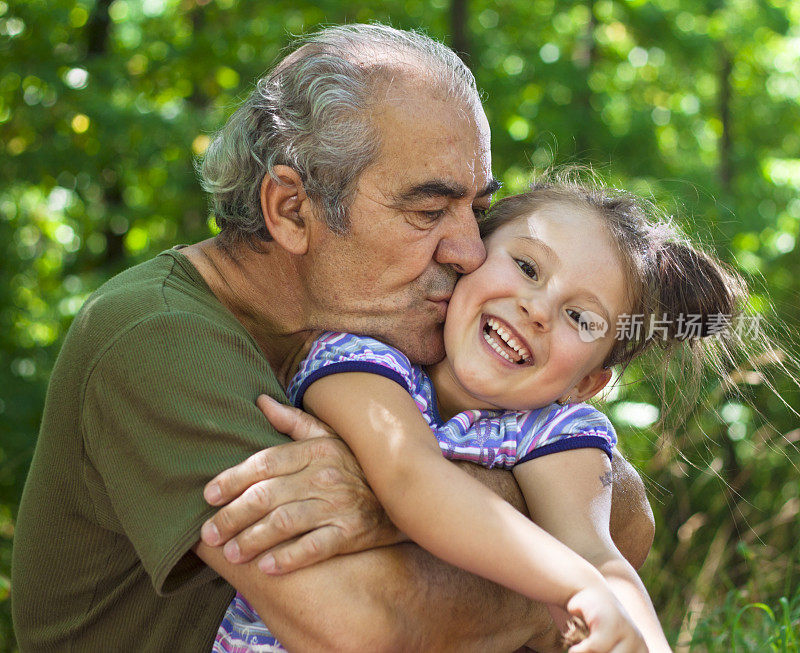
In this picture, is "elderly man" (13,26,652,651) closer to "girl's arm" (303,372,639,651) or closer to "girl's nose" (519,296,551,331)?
"girl's arm" (303,372,639,651)

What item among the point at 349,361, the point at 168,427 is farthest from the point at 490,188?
the point at 168,427

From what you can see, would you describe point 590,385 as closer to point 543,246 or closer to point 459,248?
point 543,246

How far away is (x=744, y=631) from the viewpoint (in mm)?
3715

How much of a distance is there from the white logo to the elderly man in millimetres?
327

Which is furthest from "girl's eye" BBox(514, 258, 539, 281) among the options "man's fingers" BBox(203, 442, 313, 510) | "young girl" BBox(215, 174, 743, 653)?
"man's fingers" BBox(203, 442, 313, 510)

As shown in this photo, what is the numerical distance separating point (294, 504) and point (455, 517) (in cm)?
33

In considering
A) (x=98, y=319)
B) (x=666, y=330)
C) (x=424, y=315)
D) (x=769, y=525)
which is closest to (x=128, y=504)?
(x=98, y=319)

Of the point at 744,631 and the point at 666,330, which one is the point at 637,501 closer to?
the point at 666,330

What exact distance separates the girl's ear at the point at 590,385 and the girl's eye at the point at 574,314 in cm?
27

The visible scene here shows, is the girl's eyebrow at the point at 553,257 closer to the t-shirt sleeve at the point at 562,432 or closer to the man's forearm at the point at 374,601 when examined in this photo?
the t-shirt sleeve at the point at 562,432

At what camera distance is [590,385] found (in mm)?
2605

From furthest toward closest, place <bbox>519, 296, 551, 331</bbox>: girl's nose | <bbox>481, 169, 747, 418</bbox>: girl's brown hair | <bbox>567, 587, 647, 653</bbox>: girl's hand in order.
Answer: <bbox>481, 169, 747, 418</bbox>: girl's brown hair < <bbox>519, 296, 551, 331</bbox>: girl's nose < <bbox>567, 587, 647, 653</bbox>: girl's hand

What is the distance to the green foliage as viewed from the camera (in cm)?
501

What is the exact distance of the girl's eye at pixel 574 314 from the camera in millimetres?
2342
